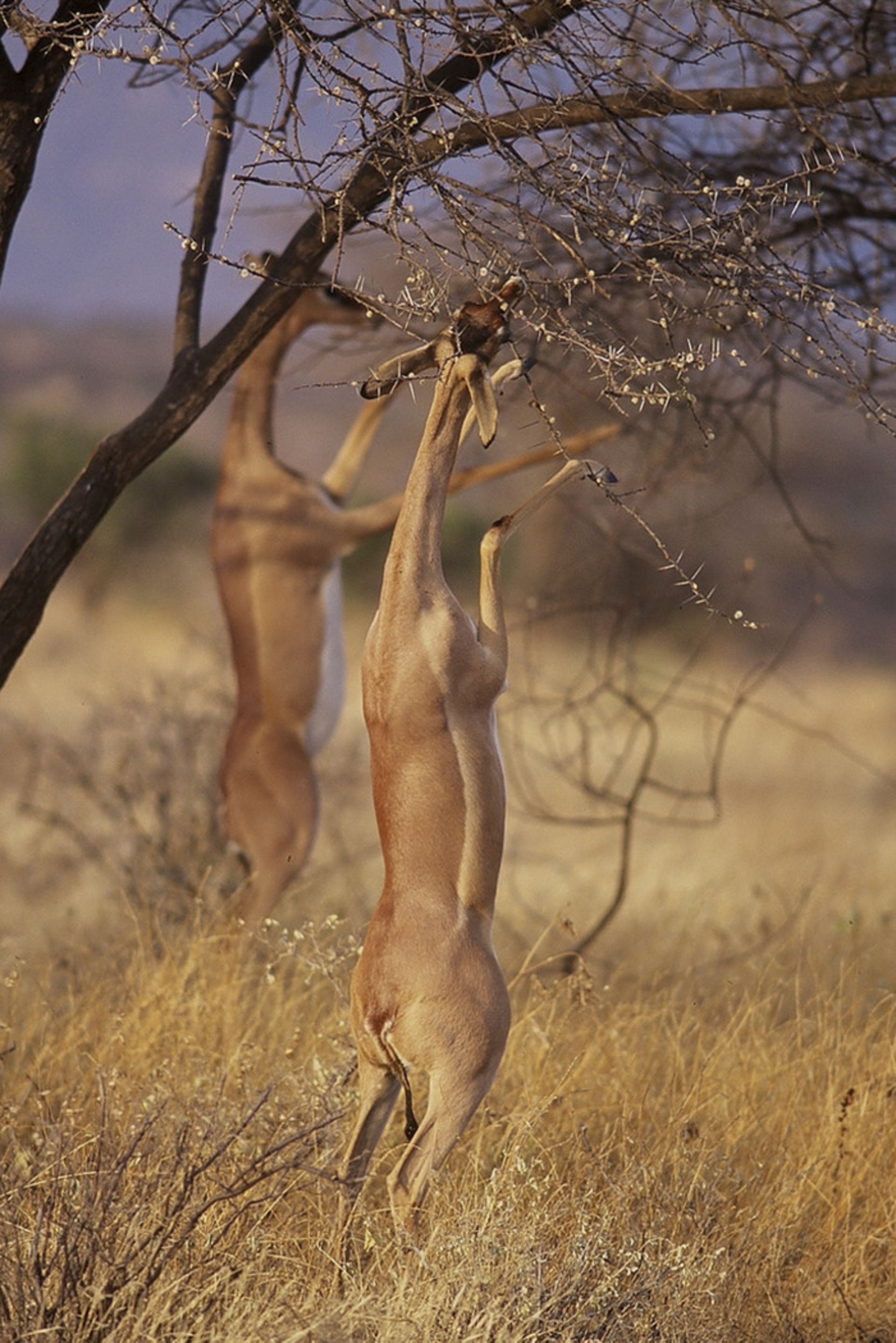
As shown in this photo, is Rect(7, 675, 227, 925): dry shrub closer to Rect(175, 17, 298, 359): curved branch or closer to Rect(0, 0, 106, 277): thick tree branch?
Rect(175, 17, 298, 359): curved branch

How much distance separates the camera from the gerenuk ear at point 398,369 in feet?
10.2

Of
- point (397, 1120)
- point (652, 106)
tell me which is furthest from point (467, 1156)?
point (652, 106)

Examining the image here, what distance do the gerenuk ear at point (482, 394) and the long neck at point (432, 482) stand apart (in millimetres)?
31

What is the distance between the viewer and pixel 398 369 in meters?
3.16

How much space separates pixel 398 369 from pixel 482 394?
0.61ft

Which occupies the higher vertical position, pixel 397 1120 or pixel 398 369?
pixel 398 369

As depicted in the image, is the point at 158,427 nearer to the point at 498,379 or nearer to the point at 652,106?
the point at 498,379

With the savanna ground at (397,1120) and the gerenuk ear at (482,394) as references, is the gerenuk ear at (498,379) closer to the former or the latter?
the gerenuk ear at (482,394)

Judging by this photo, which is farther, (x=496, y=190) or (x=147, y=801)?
(x=147, y=801)

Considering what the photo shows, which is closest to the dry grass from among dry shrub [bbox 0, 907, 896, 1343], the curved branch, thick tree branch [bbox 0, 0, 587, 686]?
dry shrub [bbox 0, 907, 896, 1343]

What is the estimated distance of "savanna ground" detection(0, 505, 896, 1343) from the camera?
3047 millimetres

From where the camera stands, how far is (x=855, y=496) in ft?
173

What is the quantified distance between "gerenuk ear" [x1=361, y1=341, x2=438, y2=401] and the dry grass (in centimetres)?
146

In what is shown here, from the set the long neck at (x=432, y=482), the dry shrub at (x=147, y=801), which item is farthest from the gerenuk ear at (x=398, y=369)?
the dry shrub at (x=147, y=801)
